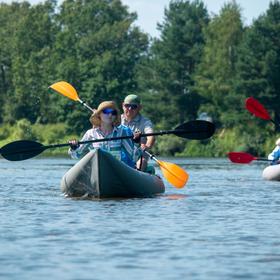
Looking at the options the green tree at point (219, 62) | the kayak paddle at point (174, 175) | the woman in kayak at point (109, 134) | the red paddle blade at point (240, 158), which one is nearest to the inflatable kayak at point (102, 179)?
the woman in kayak at point (109, 134)

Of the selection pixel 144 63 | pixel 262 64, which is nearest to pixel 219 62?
pixel 144 63

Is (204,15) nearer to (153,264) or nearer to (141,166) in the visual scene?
(141,166)

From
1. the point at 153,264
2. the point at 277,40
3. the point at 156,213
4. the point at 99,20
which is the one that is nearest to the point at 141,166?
the point at 156,213

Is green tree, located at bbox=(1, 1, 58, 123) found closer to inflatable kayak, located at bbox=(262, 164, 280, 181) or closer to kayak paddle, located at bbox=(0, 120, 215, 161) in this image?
inflatable kayak, located at bbox=(262, 164, 280, 181)

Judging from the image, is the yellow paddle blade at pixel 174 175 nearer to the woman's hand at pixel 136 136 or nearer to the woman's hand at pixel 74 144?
the woman's hand at pixel 136 136

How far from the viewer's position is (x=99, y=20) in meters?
102

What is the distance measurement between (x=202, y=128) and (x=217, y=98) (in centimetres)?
5434

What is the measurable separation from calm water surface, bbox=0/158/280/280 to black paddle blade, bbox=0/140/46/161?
695mm

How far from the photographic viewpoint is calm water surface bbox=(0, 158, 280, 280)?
10.5 m

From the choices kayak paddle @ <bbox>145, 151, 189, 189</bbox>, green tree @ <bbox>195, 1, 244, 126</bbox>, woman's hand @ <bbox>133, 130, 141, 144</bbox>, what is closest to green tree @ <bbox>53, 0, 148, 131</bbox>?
green tree @ <bbox>195, 1, 244, 126</bbox>

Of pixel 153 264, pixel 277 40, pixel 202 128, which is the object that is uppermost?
pixel 277 40

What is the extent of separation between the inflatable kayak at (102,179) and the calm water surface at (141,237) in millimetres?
324

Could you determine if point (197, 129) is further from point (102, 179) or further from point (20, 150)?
point (20, 150)

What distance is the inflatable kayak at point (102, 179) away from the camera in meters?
18.3
